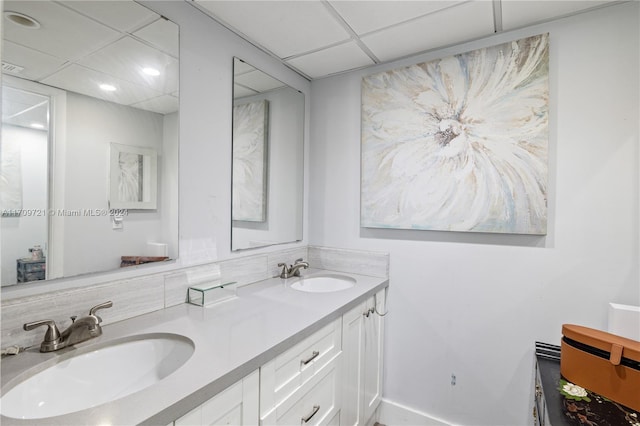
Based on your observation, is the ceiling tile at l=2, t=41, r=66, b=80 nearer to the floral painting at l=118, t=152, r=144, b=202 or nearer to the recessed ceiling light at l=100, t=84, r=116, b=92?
the recessed ceiling light at l=100, t=84, r=116, b=92

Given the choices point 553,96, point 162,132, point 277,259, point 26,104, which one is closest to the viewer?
point 26,104

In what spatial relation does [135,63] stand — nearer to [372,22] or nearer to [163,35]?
[163,35]

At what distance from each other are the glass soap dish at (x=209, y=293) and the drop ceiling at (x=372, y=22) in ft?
4.34

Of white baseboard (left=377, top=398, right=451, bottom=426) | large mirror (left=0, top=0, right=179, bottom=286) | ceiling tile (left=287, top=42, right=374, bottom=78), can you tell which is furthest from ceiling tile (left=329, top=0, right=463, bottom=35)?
white baseboard (left=377, top=398, right=451, bottom=426)

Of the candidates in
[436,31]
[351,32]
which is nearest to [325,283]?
[351,32]

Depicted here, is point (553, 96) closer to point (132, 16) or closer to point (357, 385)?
point (357, 385)

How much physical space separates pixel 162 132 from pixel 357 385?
5.21 feet

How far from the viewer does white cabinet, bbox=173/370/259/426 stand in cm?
94

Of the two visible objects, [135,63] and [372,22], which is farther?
[372,22]

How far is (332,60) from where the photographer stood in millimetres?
2127

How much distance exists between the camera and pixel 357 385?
1.80m

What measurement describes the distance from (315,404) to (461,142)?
1.53m

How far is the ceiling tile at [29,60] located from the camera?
110 centimetres

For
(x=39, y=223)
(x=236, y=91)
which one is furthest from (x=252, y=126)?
(x=39, y=223)
